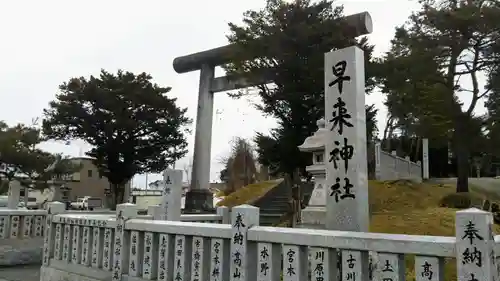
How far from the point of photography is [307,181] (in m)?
18.3

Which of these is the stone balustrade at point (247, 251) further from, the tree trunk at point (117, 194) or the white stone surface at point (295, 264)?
the tree trunk at point (117, 194)

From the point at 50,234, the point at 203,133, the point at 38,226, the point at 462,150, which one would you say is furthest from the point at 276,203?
the point at 50,234

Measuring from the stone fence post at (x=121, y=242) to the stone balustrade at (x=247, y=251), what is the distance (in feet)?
0.04

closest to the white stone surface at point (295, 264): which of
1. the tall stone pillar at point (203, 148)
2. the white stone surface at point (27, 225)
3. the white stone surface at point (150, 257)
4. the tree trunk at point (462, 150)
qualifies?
the white stone surface at point (150, 257)

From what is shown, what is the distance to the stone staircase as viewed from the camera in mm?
16211

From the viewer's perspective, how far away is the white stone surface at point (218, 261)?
4629 millimetres

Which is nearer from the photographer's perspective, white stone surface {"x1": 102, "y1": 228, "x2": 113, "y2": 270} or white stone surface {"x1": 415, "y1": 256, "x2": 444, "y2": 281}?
white stone surface {"x1": 415, "y1": 256, "x2": 444, "y2": 281}

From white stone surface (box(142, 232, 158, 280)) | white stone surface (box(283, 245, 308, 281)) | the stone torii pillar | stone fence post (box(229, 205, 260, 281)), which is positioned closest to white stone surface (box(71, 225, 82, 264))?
white stone surface (box(142, 232, 158, 280))

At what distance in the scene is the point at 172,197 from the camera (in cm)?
891

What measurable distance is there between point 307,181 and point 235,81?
5.26 meters

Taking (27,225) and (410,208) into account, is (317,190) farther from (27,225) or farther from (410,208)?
(27,225)

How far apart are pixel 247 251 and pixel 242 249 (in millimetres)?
56

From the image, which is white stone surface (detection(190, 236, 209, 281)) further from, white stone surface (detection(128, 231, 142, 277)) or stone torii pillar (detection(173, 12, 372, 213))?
stone torii pillar (detection(173, 12, 372, 213))

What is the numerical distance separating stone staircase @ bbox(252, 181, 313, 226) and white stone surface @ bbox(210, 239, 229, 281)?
1051cm
